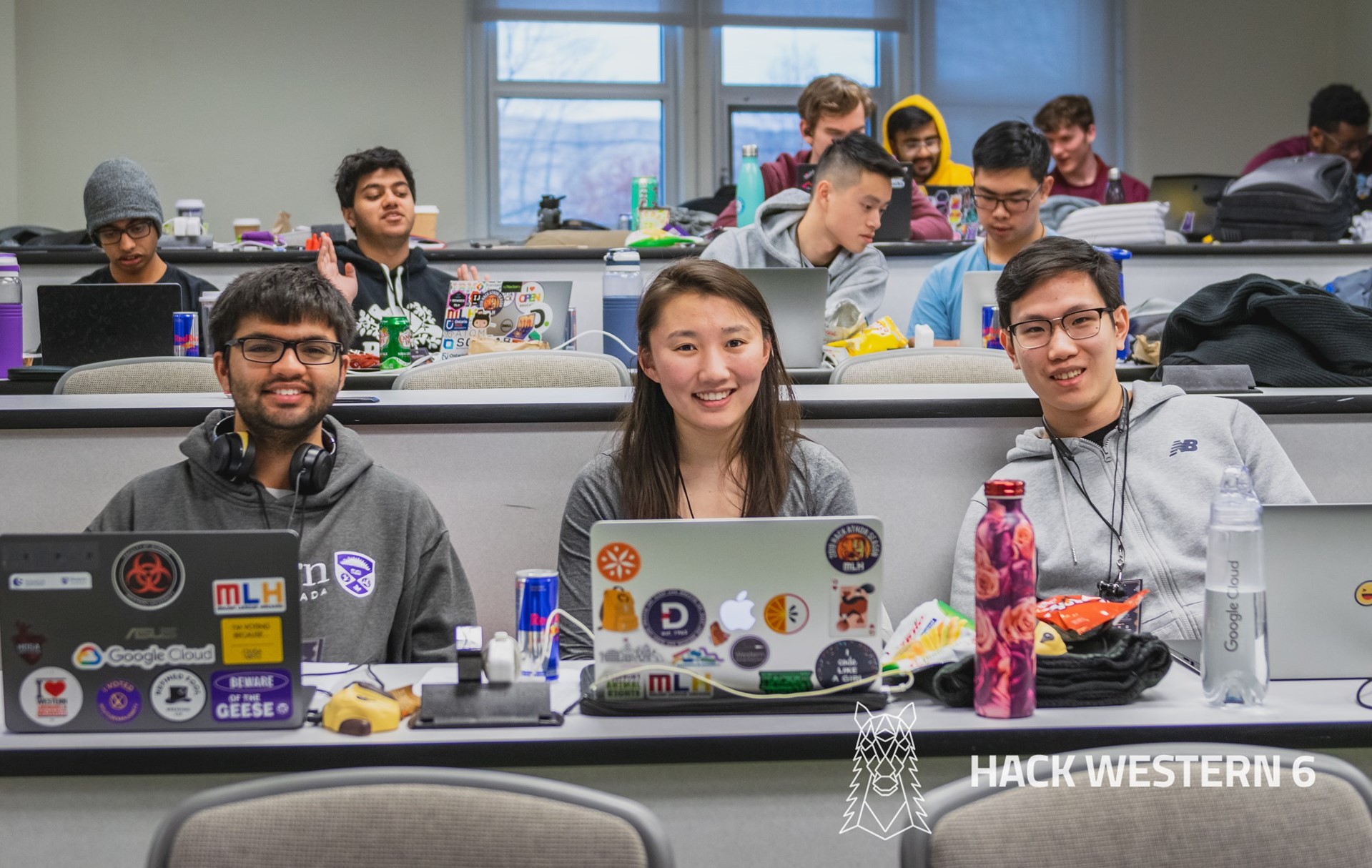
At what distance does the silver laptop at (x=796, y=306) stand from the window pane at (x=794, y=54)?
5218 mm

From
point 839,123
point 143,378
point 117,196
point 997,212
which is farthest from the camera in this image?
point 839,123

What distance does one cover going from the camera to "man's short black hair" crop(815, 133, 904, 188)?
350 cm

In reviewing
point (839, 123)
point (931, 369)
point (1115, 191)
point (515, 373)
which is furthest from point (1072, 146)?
point (515, 373)

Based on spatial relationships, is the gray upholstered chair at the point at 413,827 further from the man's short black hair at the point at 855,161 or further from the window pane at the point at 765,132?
the window pane at the point at 765,132

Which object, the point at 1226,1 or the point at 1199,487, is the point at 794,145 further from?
the point at 1199,487

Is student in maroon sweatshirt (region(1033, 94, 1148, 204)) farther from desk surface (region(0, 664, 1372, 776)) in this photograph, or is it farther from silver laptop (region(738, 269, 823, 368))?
desk surface (region(0, 664, 1372, 776))

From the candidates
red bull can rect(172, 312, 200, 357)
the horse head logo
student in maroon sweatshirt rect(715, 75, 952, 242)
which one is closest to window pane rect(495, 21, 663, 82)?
student in maroon sweatshirt rect(715, 75, 952, 242)

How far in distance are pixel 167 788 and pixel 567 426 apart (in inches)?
38.9

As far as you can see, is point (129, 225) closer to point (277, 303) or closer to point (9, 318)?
point (9, 318)

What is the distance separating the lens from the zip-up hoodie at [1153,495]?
1.84 m

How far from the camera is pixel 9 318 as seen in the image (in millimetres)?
2891

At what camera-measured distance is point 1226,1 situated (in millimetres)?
7629

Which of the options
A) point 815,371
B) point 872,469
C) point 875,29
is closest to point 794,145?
point 875,29

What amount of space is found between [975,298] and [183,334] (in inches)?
73.4
